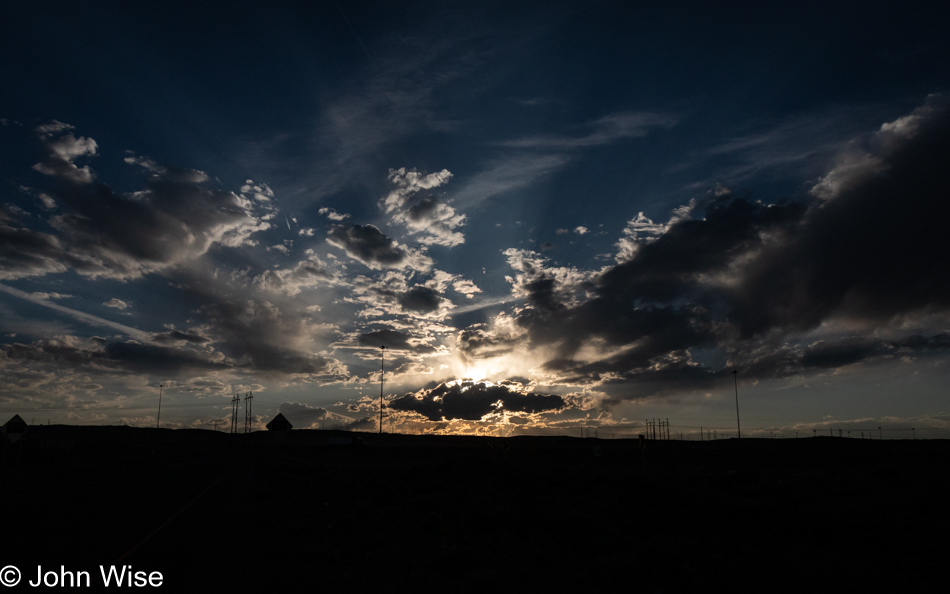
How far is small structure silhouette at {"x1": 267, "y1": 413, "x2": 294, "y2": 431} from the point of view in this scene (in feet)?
113

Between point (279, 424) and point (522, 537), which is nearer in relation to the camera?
point (522, 537)

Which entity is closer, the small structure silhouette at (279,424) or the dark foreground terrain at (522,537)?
the dark foreground terrain at (522,537)

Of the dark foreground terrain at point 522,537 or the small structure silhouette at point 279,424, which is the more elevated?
the small structure silhouette at point 279,424

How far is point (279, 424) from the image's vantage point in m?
34.5

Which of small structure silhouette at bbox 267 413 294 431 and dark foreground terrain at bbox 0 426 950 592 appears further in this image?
small structure silhouette at bbox 267 413 294 431

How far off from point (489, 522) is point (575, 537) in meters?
3.41

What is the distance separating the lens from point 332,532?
16.8 m

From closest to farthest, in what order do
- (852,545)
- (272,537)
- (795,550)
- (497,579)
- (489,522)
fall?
(497,579) → (795,550) → (852,545) → (272,537) → (489,522)

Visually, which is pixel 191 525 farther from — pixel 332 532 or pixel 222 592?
pixel 222 592

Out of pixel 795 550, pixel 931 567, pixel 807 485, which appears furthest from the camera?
pixel 807 485

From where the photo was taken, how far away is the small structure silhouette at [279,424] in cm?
3438

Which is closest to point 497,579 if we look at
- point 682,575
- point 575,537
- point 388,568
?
point 388,568

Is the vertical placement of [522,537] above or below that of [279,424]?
below

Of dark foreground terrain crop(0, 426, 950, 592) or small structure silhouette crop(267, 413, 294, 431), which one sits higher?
small structure silhouette crop(267, 413, 294, 431)
